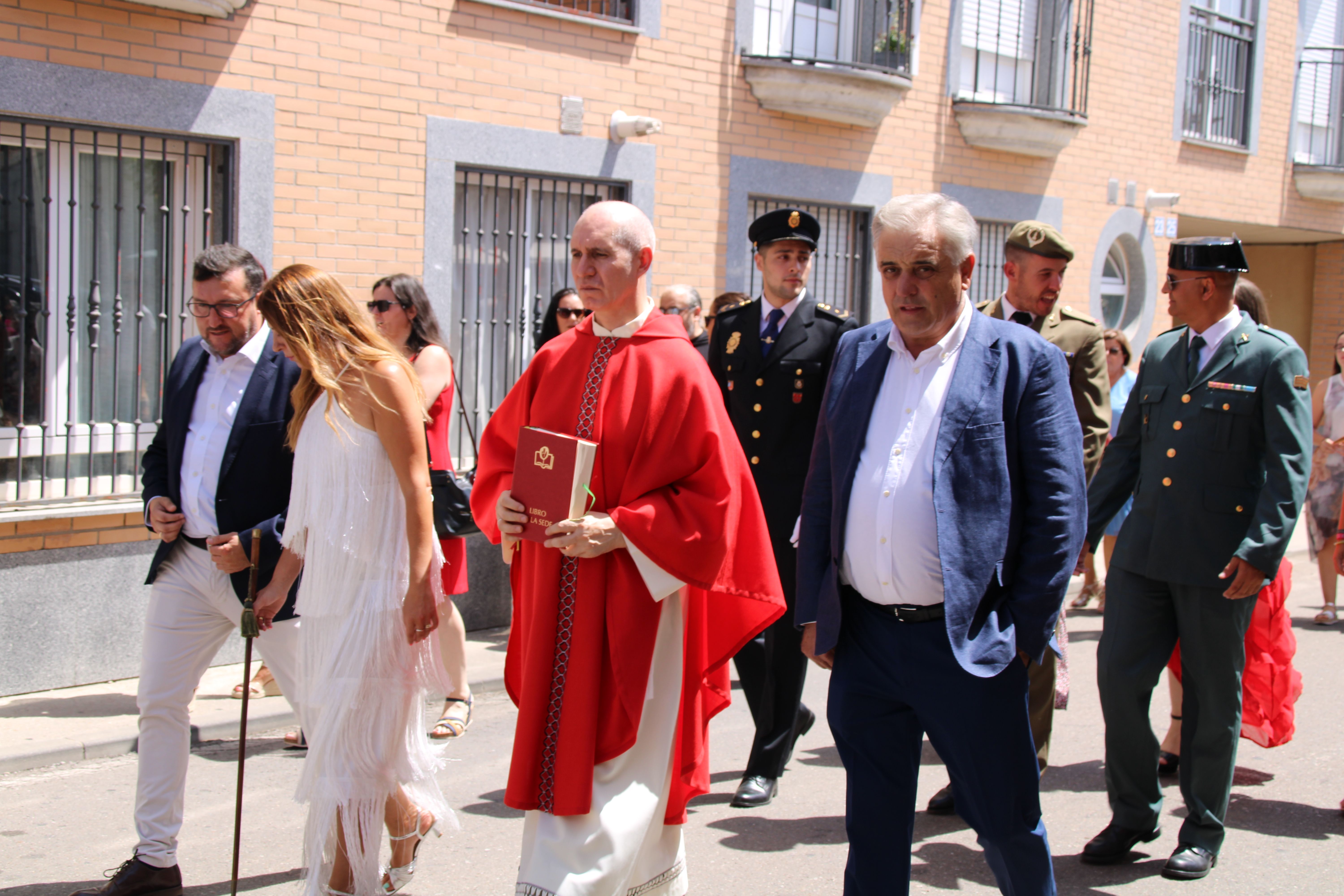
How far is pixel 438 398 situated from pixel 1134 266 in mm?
10584

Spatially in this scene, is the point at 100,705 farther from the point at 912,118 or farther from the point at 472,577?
the point at 912,118

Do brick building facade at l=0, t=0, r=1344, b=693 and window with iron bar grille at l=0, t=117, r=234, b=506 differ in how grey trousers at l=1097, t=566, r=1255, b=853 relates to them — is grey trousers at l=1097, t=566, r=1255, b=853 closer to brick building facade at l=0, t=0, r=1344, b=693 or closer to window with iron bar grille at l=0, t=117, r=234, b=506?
brick building facade at l=0, t=0, r=1344, b=693

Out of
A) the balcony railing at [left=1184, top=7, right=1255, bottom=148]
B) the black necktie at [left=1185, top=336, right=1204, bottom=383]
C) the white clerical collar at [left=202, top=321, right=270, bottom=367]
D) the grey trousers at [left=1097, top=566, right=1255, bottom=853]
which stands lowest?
the grey trousers at [left=1097, top=566, right=1255, bottom=853]

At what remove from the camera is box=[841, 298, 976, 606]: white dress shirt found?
325 cm

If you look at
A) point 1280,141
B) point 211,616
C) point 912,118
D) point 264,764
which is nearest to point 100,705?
point 264,764

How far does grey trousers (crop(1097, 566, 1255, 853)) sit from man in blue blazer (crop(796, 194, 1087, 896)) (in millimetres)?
1329

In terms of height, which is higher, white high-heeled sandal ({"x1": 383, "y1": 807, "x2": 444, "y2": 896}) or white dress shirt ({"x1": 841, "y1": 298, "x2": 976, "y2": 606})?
white dress shirt ({"x1": 841, "y1": 298, "x2": 976, "y2": 606})

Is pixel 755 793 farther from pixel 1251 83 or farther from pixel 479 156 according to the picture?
pixel 1251 83

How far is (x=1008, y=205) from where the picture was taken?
12578mm

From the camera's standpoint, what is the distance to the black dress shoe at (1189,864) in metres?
4.34

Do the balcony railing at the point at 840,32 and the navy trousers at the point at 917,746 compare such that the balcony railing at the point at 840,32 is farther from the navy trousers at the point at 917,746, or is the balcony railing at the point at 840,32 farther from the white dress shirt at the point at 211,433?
the navy trousers at the point at 917,746

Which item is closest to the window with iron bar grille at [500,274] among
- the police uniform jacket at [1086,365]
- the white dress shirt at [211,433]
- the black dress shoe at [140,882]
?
the white dress shirt at [211,433]

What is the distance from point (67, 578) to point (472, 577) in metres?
2.40

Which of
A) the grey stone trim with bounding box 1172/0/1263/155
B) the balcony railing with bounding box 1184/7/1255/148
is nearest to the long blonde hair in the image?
the grey stone trim with bounding box 1172/0/1263/155
